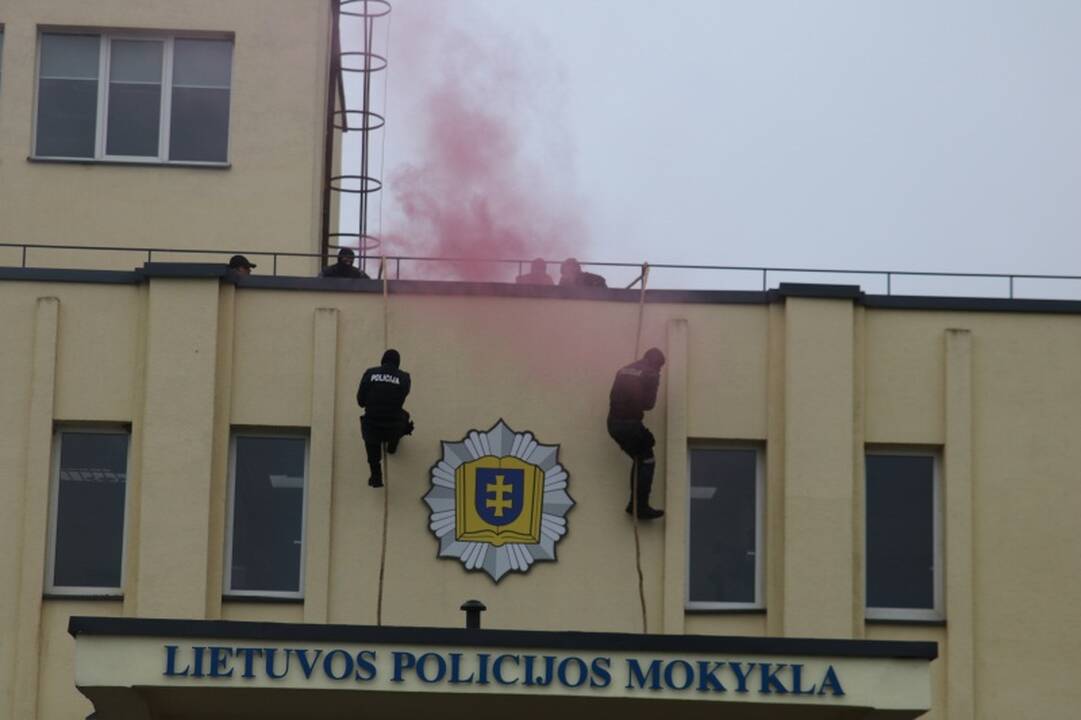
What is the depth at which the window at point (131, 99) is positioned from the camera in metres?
24.2

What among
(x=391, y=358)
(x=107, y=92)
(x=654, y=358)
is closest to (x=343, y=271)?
(x=391, y=358)

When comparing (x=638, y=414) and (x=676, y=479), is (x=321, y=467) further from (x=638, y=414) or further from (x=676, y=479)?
(x=676, y=479)

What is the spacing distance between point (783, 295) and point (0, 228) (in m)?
9.37

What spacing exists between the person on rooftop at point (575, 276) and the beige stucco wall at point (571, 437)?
1210 millimetres

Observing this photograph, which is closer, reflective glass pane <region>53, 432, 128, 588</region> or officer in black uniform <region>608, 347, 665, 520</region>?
officer in black uniform <region>608, 347, 665, 520</region>

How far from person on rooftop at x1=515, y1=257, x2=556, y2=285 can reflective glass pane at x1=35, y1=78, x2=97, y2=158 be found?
573 cm

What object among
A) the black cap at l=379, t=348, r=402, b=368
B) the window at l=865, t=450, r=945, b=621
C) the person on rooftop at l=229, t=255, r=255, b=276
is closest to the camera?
the black cap at l=379, t=348, r=402, b=368

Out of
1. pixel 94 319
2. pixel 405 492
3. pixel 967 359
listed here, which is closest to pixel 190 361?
pixel 94 319

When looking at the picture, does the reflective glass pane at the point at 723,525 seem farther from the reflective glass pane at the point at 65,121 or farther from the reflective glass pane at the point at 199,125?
the reflective glass pane at the point at 65,121

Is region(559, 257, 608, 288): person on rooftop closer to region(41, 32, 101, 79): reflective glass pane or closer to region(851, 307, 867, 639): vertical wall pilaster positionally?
region(851, 307, 867, 639): vertical wall pilaster

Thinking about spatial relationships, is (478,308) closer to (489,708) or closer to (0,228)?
(489,708)

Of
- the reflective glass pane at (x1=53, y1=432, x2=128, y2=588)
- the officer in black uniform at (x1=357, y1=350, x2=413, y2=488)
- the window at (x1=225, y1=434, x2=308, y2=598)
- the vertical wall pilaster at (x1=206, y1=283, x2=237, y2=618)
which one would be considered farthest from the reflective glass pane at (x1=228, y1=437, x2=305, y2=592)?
the reflective glass pane at (x1=53, y1=432, x2=128, y2=588)

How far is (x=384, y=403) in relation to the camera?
19547 mm

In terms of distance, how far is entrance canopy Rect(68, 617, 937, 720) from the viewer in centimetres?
1681
